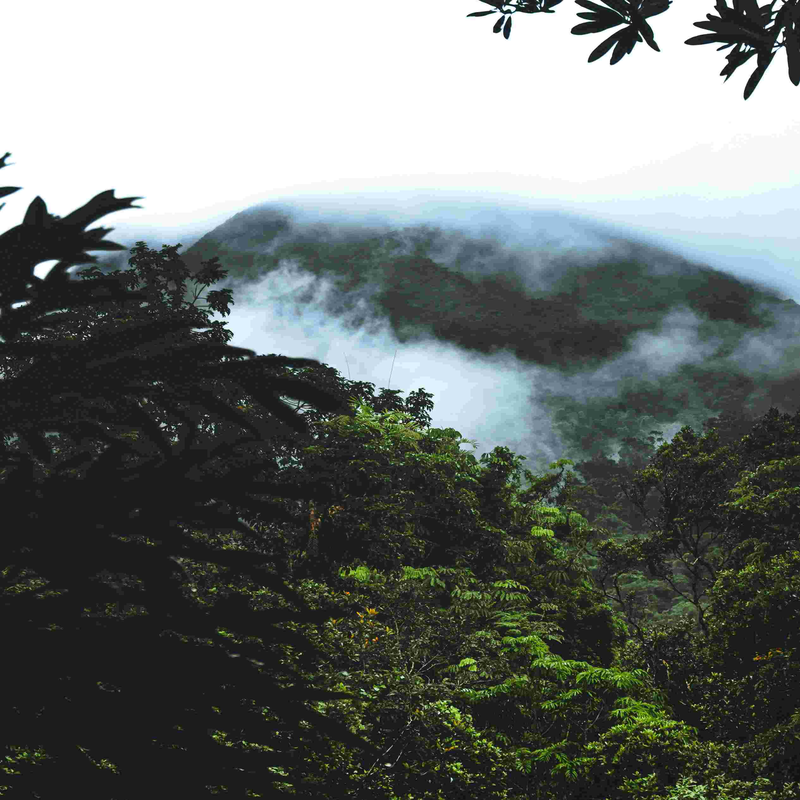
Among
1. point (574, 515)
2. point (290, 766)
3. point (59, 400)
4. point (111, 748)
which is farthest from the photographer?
point (574, 515)

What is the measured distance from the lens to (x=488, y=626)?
8.38 metres

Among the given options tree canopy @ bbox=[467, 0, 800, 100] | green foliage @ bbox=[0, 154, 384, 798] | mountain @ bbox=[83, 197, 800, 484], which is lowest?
mountain @ bbox=[83, 197, 800, 484]

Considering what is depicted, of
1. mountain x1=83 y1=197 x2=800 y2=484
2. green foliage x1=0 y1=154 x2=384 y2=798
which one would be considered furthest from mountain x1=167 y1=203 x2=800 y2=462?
green foliage x1=0 y1=154 x2=384 y2=798

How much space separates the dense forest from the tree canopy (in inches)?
63.4

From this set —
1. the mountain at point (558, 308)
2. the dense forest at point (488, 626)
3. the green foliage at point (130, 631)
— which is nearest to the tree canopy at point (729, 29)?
the dense forest at point (488, 626)

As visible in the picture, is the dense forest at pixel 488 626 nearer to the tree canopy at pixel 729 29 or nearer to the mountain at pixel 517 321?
the tree canopy at pixel 729 29

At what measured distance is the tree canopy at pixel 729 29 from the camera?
1.85m

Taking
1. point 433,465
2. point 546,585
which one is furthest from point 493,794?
point 546,585

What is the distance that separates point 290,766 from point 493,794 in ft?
14.7

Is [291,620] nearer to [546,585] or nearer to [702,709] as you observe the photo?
[702,709]

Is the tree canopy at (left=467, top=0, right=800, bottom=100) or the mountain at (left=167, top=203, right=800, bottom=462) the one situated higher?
the tree canopy at (left=467, top=0, right=800, bottom=100)

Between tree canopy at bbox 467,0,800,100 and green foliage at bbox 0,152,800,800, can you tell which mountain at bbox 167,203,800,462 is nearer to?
green foliage at bbox 0,152,800,800

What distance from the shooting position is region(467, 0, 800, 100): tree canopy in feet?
6.07

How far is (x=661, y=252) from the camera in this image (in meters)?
96.1
